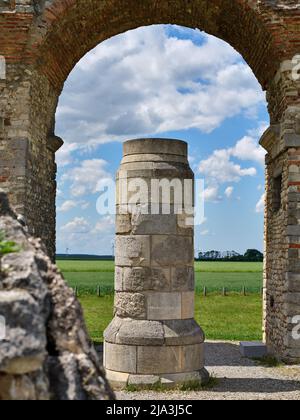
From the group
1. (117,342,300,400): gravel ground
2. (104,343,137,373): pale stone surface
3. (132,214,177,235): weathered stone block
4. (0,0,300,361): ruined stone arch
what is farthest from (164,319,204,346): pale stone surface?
(0,0,300,361): ruined stone arch

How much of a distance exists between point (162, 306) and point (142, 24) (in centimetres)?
647

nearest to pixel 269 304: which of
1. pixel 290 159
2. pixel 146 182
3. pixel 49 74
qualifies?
pixel 290 159

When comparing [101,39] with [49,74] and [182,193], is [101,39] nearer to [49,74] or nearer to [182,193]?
[49,74]

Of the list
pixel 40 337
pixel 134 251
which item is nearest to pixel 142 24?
pixel 134 251

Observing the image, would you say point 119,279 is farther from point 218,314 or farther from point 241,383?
point 218,314

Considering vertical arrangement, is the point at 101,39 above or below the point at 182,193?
above

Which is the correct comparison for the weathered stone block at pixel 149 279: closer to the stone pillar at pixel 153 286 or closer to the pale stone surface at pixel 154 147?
the stone pillar at pixel 153 286

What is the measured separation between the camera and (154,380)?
304 inches

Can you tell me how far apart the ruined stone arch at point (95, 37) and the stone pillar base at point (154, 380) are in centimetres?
232

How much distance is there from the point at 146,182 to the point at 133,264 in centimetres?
117

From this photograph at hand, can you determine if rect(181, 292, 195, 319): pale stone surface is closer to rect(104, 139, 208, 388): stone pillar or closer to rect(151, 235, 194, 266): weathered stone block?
rect(104, 139, 208, 388): stone pillar

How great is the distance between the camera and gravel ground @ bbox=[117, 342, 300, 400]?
7.41 m

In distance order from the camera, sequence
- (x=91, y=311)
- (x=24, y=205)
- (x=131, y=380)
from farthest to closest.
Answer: (x=91, y=311)
(x=24, y=205)
(x=131, y=380)

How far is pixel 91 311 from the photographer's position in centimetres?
1828
